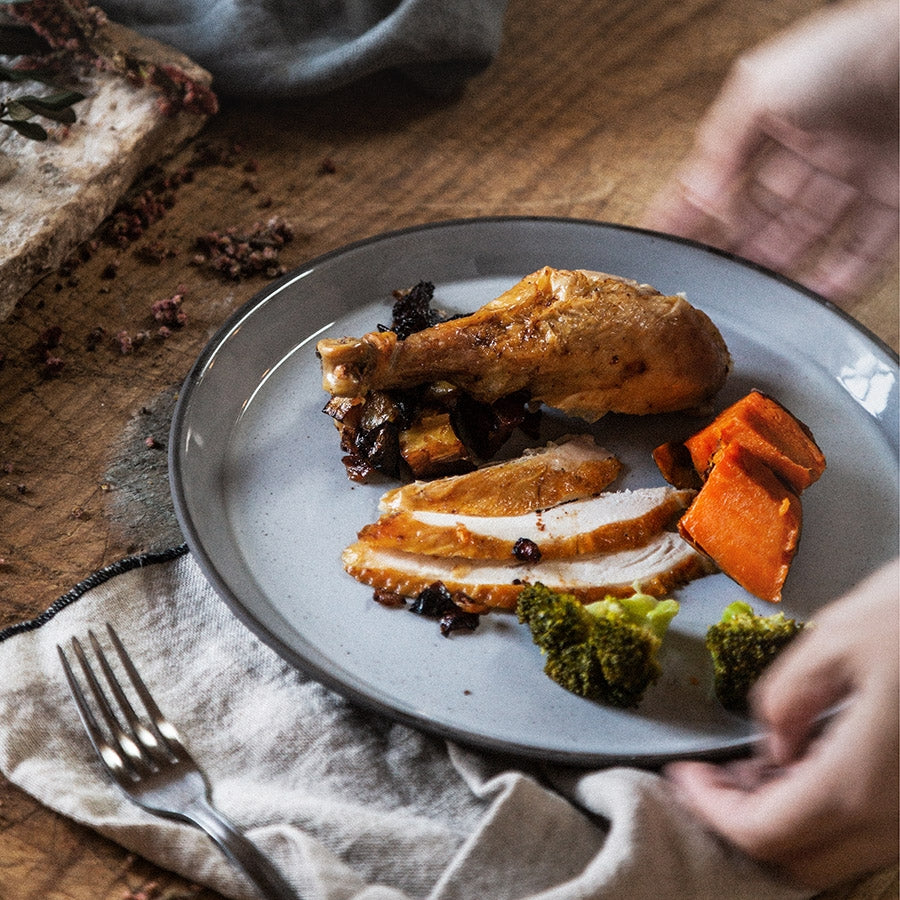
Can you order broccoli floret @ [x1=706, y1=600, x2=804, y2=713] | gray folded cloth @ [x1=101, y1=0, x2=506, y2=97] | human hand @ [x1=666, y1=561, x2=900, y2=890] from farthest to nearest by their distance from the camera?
gray folded cloth @ [x1=101, y1=0, x2=506, y2=97] → broccoli floret @ [x1=706, y1=600, x2=804, y2=713] → human hand @ [x1=666, y1=561, x2=900, y2=890]

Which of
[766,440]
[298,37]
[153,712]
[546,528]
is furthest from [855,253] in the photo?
[153,712]

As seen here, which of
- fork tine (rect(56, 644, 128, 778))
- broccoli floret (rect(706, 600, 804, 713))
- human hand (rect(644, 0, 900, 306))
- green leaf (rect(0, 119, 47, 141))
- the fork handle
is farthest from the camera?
green leaf (rect(0, 119, 47, 141))

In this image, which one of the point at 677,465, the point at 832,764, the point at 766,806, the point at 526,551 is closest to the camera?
the point at 832,764

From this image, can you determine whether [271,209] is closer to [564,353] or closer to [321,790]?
[564,353]

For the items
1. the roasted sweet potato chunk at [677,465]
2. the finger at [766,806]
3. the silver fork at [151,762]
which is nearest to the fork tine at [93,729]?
the silver fork at [151,762]

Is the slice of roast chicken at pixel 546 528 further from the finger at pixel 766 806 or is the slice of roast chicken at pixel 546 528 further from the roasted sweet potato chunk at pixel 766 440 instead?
the finger at pixel 766 806

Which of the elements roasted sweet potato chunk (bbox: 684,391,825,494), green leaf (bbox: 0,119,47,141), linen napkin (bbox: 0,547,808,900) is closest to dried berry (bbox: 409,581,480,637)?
linen napkin (bbox: 0,547,808,900)

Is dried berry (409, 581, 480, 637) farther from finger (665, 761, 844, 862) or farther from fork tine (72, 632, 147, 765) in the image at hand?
fork tine (72, 632, 147, 765)
